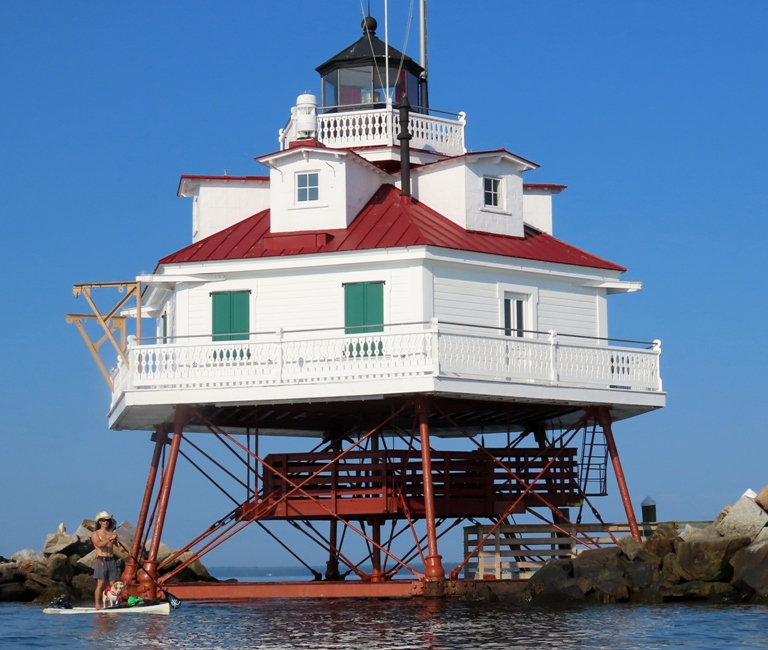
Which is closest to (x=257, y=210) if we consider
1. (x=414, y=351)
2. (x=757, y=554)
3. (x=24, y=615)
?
(x=414, y=351)

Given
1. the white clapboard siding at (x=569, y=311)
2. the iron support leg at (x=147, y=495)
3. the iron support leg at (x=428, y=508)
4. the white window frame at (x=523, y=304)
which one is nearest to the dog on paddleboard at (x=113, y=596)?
the iron support leg at (x=147, y=495)

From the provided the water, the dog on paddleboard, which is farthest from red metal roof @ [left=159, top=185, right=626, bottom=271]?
the water

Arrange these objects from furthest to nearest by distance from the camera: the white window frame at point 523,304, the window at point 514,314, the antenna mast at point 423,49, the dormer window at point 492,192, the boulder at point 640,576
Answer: the antenna mast at point 423,49, the dormer window at point 492,192, the window at point 514,314, the white window frame at point 523,304, the boulder at point 640,576

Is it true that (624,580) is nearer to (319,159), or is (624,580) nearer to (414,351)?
(414,351)

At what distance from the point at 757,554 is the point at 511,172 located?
10.7m

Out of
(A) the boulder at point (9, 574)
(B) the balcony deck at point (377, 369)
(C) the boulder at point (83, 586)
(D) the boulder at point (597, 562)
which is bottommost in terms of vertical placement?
(C) the boulder at point (83, 586)

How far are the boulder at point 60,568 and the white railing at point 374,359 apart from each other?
1028 cm

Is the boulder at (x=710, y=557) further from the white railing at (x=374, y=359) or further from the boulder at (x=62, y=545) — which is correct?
the boulder at (x=62, y=545)

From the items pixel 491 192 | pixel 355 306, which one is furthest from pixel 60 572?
pixel 491 192

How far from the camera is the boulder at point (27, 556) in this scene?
41.1 meters

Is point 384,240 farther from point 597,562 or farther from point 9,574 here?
point 9,574

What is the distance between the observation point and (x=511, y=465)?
31734mm

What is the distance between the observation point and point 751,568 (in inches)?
1050

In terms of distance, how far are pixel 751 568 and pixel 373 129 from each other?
13.9m
